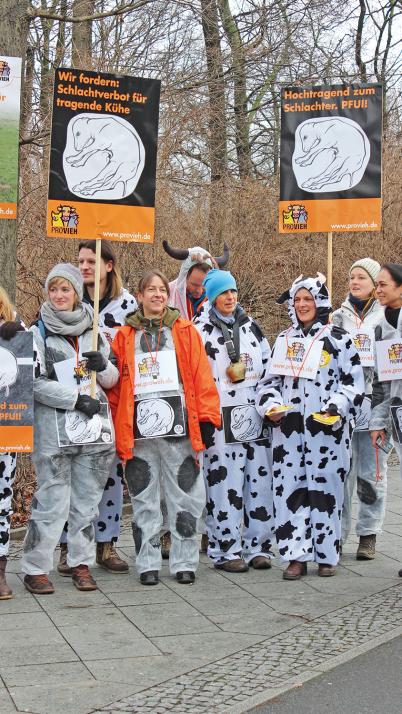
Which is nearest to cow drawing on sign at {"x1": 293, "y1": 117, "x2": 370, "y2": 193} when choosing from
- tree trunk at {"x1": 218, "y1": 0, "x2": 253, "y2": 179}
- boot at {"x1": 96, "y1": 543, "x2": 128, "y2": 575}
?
boot at {"x1": 96, "y1": 543, "x2": 128, "y2": 575}

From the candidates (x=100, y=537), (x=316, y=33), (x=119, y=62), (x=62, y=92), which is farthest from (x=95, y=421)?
(x=316, y=33)

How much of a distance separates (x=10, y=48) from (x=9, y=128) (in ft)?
6.14

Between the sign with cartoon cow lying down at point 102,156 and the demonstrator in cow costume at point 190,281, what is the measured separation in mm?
820

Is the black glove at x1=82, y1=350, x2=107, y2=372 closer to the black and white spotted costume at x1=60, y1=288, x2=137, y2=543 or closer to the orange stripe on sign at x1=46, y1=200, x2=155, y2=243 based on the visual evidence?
the black and white spotted costume at x1=60, y1=288, x2=137, y2=543

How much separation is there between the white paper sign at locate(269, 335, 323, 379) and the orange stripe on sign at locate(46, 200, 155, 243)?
1.14m

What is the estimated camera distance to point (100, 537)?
23.9ft

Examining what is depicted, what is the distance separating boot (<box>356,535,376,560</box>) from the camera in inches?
300

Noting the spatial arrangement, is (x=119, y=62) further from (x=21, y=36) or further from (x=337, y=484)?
(x=337, y=484)

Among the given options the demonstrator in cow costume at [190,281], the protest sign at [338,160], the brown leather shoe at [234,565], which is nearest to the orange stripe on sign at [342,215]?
the protest sign at [338,160]

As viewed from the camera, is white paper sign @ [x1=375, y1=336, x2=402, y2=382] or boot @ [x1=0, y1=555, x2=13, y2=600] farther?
white paper sign @ [x1=375, y1=336, x2=402, y2=382]

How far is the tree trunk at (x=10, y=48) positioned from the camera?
27.7ft

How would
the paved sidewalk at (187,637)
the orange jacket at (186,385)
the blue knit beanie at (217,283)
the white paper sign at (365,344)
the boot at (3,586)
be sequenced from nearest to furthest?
the paved sidewalk at (187,637) → the boot at (3,586) → the orange jacket at (186,385) → the blue knit beanie at (217,283) → the white paper sign at (365,344)

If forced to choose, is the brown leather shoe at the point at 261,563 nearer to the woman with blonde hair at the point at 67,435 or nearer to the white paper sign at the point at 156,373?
the woman with blonde hair at the point at 67,435

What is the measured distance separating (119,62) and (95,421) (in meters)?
6.41
